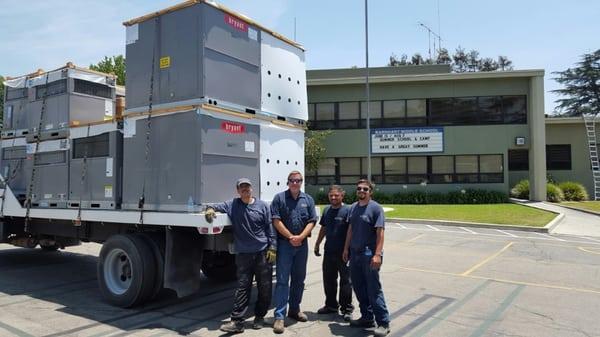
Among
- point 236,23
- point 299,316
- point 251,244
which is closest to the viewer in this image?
point 251,244

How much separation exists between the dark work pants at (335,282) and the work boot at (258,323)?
3.05 ft

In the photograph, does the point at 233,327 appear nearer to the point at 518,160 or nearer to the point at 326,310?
the point at 326,310

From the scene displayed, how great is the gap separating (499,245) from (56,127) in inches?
419

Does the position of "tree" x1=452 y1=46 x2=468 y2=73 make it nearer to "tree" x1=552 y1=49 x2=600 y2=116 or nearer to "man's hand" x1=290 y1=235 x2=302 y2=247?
"tree" x1=552 y1=49 x2=600 y2=116

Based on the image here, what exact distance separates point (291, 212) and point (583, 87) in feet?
196

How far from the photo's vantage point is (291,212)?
19.4 feet

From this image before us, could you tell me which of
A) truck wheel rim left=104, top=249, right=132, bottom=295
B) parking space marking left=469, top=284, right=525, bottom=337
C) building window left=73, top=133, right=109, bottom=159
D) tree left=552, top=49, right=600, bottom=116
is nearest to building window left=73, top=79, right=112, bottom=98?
building window left=73, top=133, right=109, bottom=159

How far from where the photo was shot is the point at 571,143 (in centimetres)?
2928

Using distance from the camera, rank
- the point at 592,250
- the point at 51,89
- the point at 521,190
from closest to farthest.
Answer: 1. the point at 51,89
2. the point at 592,250
3. the point at 521,190

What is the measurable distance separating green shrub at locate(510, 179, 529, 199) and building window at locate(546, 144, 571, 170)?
3.21 meters

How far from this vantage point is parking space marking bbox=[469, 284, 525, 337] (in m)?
5.66

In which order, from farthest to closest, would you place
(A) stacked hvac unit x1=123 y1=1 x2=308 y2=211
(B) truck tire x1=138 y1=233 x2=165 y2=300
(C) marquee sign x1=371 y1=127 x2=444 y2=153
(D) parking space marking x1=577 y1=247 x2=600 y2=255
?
1. (C) marquee sign x1=371 y1=127 x2=444 y2=153
2. (D) parking space marking x1=577 y1=247 x2=600 y2=255
3. (B) truck tire x1=138 y1=233 x2=165 y2=300
4. (A) stacked hvac unit x1=123 y1=1 x2=308 y2=211

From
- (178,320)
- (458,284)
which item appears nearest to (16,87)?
(178,320)

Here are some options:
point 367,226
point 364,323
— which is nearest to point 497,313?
point 364,323
